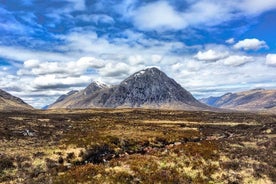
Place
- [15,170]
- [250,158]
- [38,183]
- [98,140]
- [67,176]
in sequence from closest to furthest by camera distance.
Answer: [38,183], [67,176], [15,170], [250,158], [98,140]

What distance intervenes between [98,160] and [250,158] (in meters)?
14.5

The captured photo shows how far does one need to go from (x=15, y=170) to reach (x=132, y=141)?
1910cm

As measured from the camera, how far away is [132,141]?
42.2m

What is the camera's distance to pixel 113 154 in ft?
114

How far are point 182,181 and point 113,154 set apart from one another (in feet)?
46.0

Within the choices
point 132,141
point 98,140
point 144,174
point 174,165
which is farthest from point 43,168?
point 132,141

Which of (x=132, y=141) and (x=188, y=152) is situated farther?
(x=132, y=141)

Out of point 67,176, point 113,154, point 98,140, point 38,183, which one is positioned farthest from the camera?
point 98,140

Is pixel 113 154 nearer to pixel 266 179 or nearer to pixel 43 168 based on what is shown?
pixel 43 168

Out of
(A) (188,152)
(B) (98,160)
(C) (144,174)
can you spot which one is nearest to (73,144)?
(B) (98,160)

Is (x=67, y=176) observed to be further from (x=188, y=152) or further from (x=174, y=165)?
(x=188, y=152)

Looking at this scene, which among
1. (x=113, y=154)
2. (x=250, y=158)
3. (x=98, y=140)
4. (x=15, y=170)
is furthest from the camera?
(x=98, y=140)

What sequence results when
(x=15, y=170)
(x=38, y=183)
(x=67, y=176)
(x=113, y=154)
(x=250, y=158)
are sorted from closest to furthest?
(x=38, y=183) < (x=67, y=176) < (x=15, y=170) < (x=250, y=158) < (x=113, y=154)

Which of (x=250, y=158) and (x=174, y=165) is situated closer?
(x=174, y=165)
